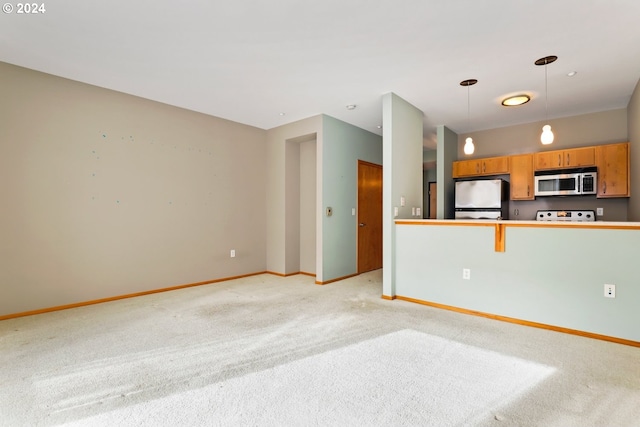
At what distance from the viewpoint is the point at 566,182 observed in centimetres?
461

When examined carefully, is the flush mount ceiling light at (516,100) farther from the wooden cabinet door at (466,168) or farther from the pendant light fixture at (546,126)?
the wooden cabinet door at (466,168)

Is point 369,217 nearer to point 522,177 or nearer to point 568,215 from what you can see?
point 522,177

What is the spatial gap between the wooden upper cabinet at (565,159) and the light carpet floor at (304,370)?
2.94 meters

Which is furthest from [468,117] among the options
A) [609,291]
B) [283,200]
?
[283,200]

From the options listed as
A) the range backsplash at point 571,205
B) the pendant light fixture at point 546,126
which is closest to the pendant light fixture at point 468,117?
the pendant light fixture at point 546,126

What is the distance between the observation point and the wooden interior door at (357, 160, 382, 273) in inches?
224

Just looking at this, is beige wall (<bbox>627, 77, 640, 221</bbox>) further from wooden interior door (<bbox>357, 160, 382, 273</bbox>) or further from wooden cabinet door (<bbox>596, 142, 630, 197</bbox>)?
wooden interior door (<bbox>357, 160, 382, 273</bbox>)

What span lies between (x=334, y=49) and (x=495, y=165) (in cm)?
379

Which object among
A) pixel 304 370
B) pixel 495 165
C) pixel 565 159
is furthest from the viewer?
pixel 495 165

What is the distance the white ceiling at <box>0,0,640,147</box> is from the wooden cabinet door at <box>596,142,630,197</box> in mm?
670

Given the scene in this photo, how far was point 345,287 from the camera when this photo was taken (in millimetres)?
4637

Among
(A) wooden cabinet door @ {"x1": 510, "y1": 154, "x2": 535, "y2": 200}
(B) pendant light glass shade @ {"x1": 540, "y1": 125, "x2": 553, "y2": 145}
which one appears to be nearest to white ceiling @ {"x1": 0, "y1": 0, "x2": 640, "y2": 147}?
(B) pendant light glass shade @ {"x1": 540, "y1": 125, "x2": 553, "y2": 145}

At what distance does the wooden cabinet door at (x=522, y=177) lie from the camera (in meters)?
4.98

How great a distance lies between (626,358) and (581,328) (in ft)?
1.54
